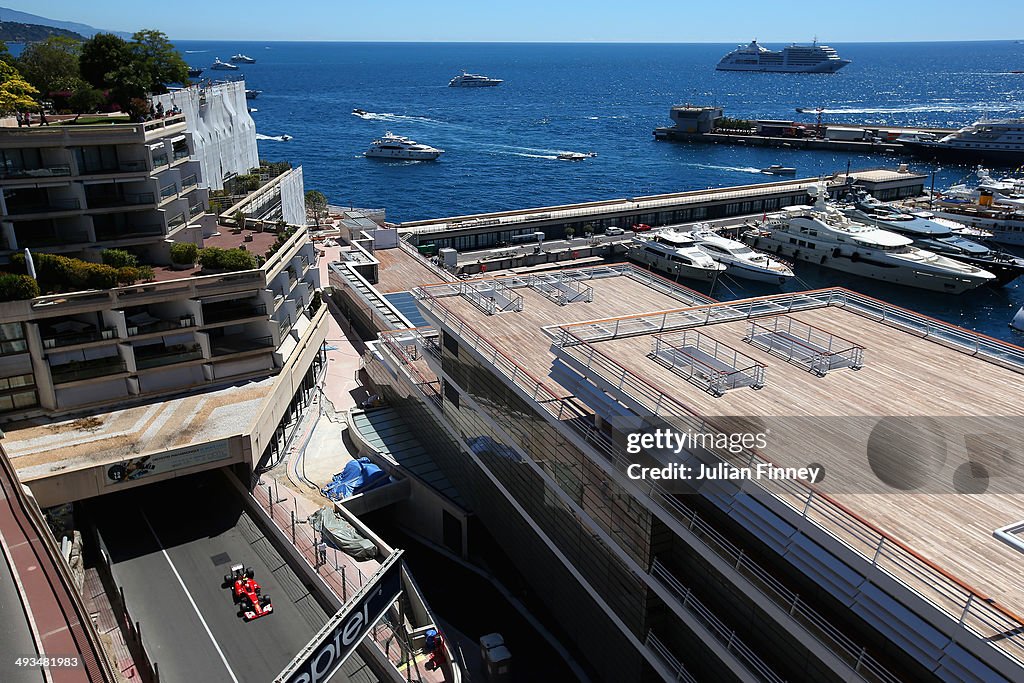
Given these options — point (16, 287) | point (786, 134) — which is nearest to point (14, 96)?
point (16, 287)

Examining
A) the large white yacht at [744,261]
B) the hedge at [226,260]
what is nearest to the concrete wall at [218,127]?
the hedge at [226,260]

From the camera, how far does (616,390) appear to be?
67.7 ft

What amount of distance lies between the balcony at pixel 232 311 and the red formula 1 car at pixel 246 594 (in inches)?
520

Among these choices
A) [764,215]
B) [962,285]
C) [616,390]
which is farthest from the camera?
[764,215]

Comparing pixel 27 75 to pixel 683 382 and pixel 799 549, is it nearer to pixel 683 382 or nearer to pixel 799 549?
pixel 683 382

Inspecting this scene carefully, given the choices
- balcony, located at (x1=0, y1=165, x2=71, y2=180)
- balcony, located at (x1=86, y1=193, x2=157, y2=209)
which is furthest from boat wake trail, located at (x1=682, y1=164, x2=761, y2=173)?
balcony, located at (x1=0, y1=165, x2=71, y2=180)

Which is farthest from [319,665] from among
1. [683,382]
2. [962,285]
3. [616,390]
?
[962,285]

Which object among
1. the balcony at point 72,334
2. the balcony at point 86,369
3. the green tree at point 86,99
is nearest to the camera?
the balcony at point 72,334

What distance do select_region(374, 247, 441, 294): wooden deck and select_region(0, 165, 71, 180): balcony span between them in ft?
68.7

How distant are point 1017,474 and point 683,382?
8142 mm

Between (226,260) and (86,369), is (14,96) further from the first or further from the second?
(86,369)

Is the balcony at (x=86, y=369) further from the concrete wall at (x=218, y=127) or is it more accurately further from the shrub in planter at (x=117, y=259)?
the concrete wall at (x=218, y=127)

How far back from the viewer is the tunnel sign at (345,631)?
20.9 m

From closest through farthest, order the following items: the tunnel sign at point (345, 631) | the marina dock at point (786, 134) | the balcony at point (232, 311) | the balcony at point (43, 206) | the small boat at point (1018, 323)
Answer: the tunnel sign at point (345, 631) → the balcony at point (43, 206) → the balcony at point (232, 311) → the small boat at point (1018, 323) → the marina dock at point (786, 134)
